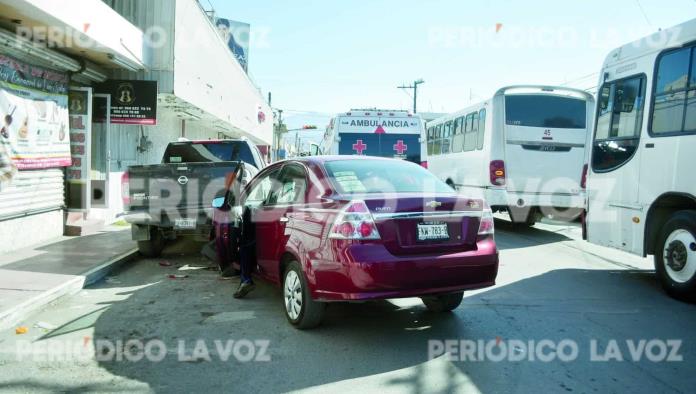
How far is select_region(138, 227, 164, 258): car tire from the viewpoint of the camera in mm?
8453

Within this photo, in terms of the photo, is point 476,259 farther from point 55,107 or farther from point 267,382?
point 55,107

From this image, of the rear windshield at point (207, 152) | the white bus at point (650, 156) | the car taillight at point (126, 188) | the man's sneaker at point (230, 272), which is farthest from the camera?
the rear windshield at point (207, 152)

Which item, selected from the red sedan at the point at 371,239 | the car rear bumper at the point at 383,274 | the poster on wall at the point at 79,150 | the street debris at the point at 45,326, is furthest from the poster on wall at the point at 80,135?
the car rear bumper at the point at 383,274

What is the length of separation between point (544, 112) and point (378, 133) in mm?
4237

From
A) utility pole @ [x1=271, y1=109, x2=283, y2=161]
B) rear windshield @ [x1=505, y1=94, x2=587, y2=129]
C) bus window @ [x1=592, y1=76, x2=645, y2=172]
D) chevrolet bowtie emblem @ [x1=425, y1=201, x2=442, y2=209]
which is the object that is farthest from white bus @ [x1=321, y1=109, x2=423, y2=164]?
utility pole @ [x1=271, y1=109, x2=283, y2=161]

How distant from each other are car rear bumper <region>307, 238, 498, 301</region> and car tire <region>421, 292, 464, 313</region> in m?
0.67

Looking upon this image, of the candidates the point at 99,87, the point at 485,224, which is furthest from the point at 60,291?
the point at 99,87

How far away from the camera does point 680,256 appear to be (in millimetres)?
6156

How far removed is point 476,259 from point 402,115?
9.60 meters

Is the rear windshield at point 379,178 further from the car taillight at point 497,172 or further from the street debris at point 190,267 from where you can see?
the car taillight at point 497,172

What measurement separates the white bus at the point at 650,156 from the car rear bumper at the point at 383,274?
324 cm

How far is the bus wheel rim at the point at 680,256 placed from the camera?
6004 millimetres

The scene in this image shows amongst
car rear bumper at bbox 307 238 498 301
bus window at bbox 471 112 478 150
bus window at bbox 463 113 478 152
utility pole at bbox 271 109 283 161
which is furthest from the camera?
utility pole at bbox 271 109 283 161

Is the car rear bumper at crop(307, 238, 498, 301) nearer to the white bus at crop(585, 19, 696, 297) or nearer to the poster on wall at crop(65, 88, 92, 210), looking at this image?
the white bus at crop(585, 19, 696, 297)
